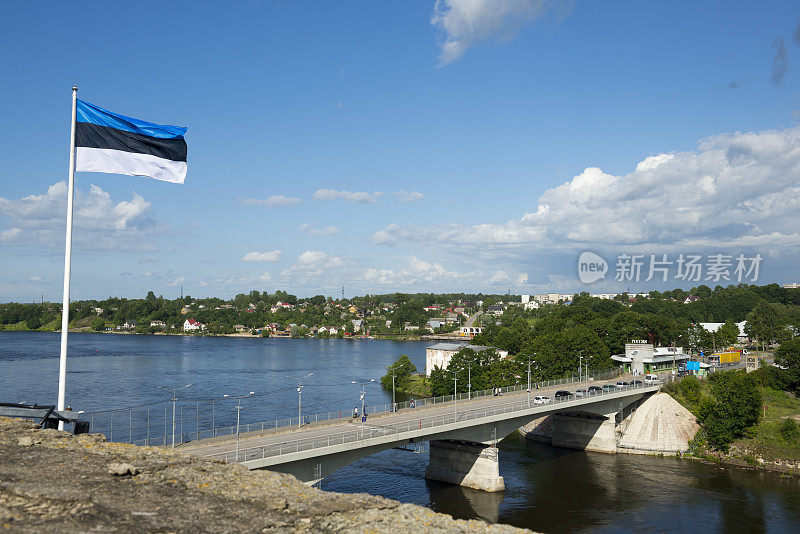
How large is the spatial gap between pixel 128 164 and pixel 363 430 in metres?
32.0

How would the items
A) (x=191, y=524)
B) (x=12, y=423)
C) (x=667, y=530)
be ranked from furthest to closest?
(x=667, y=530)
(x=12, y=423)
(x=191, y=524)

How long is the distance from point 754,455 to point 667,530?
103 ft

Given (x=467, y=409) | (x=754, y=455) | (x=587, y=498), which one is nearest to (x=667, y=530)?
(x=587, y=498)

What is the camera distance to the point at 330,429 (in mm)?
50750

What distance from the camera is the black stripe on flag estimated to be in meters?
23.0

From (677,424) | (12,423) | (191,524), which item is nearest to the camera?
(191,524)

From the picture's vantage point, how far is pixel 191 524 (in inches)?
536

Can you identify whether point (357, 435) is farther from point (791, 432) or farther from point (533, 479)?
point (791, 432)

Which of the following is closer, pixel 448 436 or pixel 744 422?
pixel 448 436

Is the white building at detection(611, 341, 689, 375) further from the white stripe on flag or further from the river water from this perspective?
the white stripe on flag

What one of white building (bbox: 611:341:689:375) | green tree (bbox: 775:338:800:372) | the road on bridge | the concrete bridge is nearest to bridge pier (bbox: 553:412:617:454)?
the concrete bridge

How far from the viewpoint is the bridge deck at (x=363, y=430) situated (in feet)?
133

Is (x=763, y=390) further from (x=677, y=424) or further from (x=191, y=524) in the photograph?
(x=191, y=524)

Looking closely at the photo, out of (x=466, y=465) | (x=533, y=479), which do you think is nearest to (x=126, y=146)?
(x=466, y=465)
